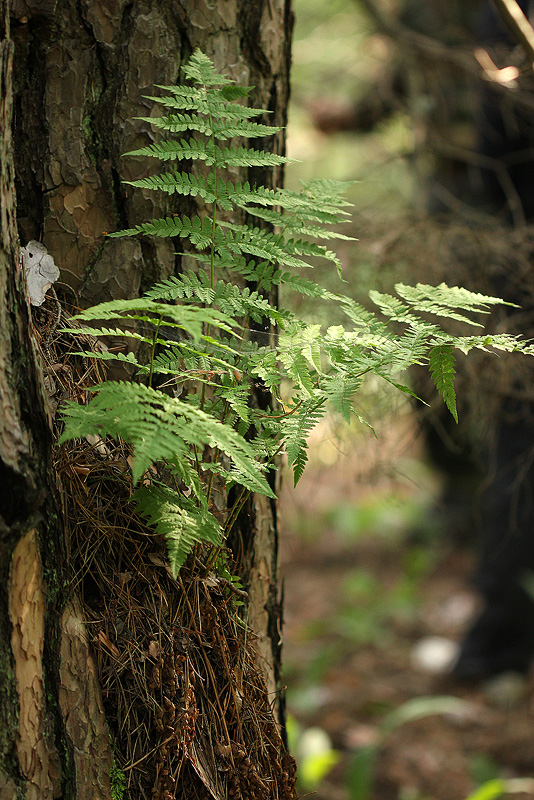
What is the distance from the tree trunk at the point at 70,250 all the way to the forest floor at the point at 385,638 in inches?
37.5

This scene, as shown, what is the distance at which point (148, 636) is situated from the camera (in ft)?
4.23

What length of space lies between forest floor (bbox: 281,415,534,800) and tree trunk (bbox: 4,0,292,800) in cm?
95

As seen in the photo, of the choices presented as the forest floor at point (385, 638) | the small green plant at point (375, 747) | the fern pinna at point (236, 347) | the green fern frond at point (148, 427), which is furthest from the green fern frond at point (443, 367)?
the small green plant at point (375, 747)

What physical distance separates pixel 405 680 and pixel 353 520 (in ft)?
9.58

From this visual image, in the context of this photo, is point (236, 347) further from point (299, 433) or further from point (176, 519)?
point (176, 519)

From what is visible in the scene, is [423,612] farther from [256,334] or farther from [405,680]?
[256,334]

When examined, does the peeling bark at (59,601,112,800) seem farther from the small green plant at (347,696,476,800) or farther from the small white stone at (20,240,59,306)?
the small green plant at (347,696,476,800)

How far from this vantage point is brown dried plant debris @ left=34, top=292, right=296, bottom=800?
1.26 metres

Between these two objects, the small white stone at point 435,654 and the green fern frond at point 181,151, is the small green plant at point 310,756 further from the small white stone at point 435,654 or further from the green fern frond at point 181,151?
the green fern frond at point 181,151

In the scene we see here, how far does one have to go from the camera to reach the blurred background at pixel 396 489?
111 inches

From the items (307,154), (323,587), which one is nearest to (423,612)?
(323,587)

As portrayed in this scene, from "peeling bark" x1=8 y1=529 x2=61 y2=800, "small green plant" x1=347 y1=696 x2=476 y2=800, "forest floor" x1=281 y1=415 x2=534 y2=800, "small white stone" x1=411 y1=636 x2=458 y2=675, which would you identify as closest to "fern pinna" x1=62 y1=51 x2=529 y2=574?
"peeling bark" x1=8 y1=529 x2=61 y2=800

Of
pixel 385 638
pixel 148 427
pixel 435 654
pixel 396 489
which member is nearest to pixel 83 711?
pixel 148 427

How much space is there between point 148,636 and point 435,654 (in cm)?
448
